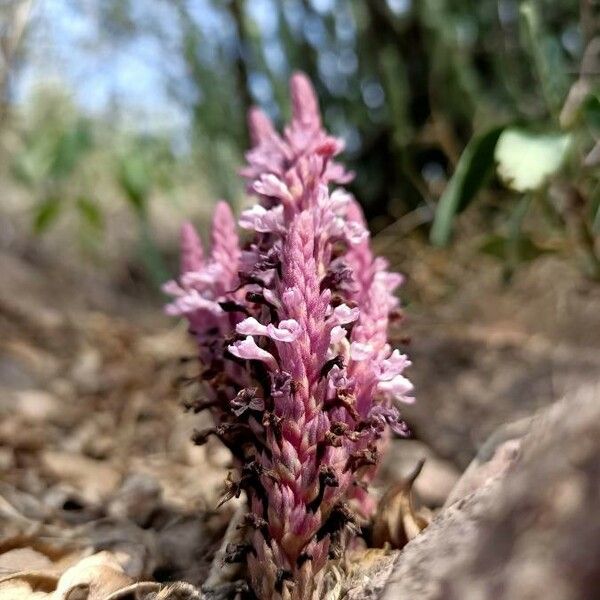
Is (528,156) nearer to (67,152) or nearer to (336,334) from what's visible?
(336,334)

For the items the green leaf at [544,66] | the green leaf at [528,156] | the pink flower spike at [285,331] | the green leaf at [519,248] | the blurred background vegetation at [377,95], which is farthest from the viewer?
the blurred background vegetation at [377,95]

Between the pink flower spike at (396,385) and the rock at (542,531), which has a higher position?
the rock at (542,531)

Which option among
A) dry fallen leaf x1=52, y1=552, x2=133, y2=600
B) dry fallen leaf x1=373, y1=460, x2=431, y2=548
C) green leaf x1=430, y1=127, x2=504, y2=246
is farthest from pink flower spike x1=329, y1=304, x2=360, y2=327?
green leaf x1=430, y1=127, x2=504, y2=246

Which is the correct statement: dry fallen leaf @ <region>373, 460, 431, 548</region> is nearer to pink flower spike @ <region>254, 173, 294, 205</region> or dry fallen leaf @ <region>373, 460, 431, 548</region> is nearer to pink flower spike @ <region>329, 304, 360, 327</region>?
pink flower spike @ <region>329, 304, 360, 327</region>

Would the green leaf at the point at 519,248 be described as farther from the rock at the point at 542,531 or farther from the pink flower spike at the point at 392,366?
the rock at the point at 542,531

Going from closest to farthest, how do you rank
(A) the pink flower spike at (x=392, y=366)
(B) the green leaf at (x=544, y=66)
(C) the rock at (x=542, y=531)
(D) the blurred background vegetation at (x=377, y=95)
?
(C) the rock at (x=542, y=531) → (A) the pink flower spike at (x=392, y=366) → (B) the green leaf at (x=544, y=66) → (D) the blurred background vegetation at (x=377, y=95)

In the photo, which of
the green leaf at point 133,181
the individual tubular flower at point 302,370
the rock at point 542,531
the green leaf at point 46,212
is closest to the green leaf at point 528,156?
the individual tubular flower at point 302,370
